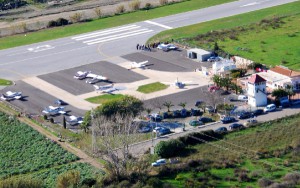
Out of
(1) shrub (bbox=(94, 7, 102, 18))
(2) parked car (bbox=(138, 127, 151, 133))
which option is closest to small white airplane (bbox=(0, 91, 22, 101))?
(2) parked car (bbox=(138, 127, 151, 133))

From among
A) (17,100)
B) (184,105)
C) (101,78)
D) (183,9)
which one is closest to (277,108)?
(184,105)

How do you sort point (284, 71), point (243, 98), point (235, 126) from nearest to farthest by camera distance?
1. point (235, 126)
2. point (243, 98)
3. point (284, 71)

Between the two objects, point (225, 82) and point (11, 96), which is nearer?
point (225, 82)

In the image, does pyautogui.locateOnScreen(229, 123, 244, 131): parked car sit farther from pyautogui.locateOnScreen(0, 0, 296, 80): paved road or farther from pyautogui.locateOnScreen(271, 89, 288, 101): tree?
pyautogui.locateOnScreen(0, 0, 296, 80): paved road

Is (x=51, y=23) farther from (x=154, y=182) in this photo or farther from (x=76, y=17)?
(x=154, y=182)

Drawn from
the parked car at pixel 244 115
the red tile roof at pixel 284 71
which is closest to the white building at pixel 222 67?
the red tile roof at pixel 284 71

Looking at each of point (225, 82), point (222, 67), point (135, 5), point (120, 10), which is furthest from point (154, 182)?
point (135, 5)

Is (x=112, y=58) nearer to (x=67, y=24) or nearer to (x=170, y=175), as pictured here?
(x=67, y=24)
